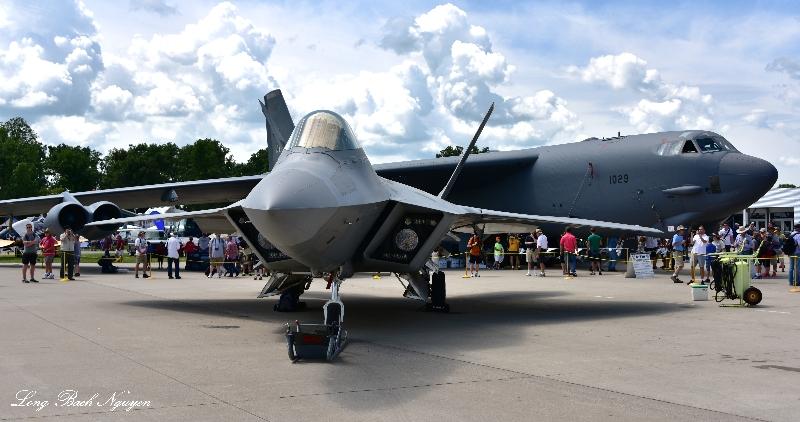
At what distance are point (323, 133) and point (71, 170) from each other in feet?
346

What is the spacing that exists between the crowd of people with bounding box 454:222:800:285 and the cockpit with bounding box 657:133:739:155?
90.1 inches

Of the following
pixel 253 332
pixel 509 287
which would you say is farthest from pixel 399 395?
pixel 509 287

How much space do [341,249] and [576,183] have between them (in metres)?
15.3

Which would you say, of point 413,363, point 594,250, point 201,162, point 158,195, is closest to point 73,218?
point 158,195

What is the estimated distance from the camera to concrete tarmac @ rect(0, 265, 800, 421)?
18.3 ft

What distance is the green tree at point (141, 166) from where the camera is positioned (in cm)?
10050

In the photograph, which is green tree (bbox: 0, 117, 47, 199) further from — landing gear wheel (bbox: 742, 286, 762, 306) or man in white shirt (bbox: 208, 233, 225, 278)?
landing gear wheel (bbox: 742, 286, 762, 306)

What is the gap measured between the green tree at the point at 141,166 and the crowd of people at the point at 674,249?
8056 cm

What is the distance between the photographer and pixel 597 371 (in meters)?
7.15

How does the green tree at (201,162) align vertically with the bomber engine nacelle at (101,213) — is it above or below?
above

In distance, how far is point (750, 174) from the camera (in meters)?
20.0

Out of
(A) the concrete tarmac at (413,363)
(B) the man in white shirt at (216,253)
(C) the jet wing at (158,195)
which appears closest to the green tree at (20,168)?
(C) the jet wing at (158,195)

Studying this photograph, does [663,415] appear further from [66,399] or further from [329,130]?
[329,130]

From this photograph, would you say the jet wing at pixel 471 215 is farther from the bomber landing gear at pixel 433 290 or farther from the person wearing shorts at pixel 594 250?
the person wearing shorts at pixel 594 250
